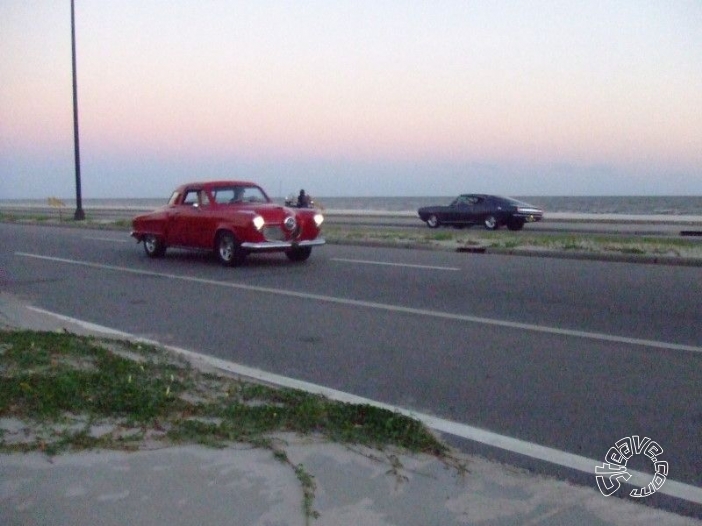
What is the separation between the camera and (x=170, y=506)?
4180 mm

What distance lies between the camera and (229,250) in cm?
1603

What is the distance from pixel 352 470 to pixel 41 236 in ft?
76.0

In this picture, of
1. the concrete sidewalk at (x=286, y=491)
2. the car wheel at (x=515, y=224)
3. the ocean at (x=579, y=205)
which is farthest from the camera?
the ocean at (x=579, y=205)

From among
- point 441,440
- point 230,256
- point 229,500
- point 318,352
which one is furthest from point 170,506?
point 230,256

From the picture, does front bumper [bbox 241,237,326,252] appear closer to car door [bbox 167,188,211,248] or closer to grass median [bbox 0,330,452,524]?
car door [bbox 167,188,211,248]

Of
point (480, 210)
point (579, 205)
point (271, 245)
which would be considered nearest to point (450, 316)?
point (271, 245)

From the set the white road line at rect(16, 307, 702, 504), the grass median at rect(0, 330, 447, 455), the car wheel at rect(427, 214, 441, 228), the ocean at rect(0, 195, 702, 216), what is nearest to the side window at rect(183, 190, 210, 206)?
the white road line at rect(16, 307, 702, 504)

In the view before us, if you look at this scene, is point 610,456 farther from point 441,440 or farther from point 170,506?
point 170,506

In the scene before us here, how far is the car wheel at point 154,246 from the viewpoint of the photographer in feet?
59.0

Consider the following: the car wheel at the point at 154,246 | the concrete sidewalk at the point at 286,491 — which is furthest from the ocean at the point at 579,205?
the concrete sidewalk at the point at 286,491

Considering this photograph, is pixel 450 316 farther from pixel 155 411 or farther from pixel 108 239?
pixel 108 239

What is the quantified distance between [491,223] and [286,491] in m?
28.7

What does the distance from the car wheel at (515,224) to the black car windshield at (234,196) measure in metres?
17.2

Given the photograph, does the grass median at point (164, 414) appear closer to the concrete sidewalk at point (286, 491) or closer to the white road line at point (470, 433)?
the concrete sidewalk at point (286, 491)
